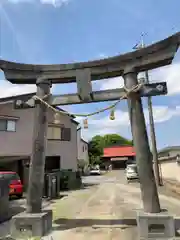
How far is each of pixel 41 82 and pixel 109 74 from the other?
6.46ft

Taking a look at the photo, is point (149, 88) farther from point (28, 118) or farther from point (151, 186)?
point (28, 118)

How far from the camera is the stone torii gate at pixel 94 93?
671cm

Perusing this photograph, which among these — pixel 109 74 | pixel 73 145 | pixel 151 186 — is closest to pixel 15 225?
pixel 151 186

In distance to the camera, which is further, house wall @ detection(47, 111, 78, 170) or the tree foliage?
the tree foliage

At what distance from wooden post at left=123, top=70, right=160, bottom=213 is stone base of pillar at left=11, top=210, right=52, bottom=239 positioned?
8.40 ft

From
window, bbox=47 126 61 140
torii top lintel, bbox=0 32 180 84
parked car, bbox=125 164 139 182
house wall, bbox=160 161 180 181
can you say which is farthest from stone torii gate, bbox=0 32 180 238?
parked car, bbox=125 164 139 182

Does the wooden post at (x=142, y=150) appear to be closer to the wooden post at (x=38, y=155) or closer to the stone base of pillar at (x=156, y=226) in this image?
the stone base of pillar at (x=156, y=226)

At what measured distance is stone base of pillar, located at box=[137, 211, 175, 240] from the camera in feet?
19.9

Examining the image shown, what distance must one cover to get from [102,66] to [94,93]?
0.80 m

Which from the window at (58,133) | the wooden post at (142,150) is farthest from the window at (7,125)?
the wooden post at (142,150)

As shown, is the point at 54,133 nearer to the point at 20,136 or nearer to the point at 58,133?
the point at 58,133

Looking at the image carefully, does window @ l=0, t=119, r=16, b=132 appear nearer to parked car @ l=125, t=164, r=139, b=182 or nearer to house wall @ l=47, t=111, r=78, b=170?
house wall @ l=47, t=111, r=78, b=170

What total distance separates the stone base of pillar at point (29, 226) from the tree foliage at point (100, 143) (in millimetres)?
54565

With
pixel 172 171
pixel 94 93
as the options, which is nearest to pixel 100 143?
pixel 172 171
